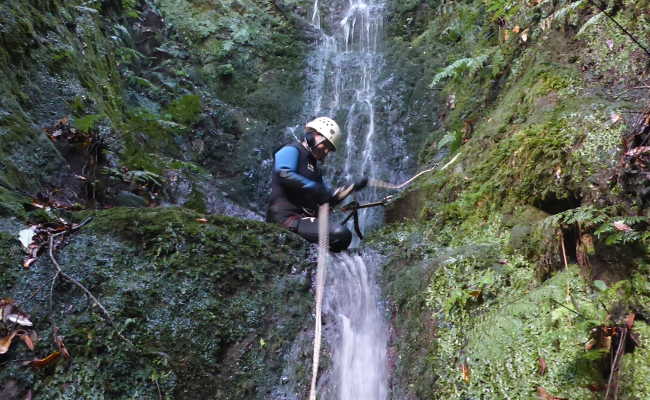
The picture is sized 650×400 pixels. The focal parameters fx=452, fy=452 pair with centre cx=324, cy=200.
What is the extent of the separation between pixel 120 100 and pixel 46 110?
7.84 ft

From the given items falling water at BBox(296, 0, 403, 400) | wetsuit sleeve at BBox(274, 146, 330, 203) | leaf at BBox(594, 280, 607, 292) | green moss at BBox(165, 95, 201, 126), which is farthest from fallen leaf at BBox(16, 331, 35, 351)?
green moss at BBox(165, 95, 201, 126)

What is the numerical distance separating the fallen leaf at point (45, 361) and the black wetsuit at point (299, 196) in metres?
2.97

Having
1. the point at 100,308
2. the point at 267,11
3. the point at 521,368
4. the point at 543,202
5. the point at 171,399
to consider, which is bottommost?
the point at 171,399

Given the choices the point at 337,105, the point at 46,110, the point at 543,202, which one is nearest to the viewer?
the point at 543,202

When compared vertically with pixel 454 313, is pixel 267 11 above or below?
above

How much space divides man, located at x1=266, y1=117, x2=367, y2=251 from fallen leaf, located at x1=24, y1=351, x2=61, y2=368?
9.77ft

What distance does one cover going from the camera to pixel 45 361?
2719 millimetres

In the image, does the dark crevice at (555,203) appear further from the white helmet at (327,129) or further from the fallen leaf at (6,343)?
the fallen leaf at (6,343)

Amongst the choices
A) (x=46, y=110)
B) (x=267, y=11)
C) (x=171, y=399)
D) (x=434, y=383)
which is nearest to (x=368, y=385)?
(x=434, y=383)

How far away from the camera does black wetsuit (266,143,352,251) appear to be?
17.6 feet

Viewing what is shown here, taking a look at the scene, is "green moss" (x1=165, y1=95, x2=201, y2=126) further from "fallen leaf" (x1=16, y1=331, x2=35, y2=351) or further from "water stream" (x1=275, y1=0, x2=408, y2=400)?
"fallen leaf" (x1=16, y1=331, x2=35, y2=351)

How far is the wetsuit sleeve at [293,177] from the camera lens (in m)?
5.36

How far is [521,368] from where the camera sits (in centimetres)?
278

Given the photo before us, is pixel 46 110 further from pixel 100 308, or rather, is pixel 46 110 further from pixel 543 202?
pixel 543 202
